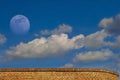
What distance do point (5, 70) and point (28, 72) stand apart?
7.41 feet

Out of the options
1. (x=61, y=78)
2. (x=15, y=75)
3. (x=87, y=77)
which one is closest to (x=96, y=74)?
(x=87, y=77)

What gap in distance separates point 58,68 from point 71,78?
161cm

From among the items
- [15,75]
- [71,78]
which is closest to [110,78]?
[71,78]

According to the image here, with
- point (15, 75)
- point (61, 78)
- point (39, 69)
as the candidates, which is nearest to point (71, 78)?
point (61, 78)

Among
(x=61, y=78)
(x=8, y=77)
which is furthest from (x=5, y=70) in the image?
(x=61, y=78)

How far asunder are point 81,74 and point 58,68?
2339mm

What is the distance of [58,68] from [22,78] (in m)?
3.64

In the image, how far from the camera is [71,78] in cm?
3322

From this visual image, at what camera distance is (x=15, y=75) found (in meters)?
33.2

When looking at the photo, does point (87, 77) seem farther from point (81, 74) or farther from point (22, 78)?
point (22, 78)

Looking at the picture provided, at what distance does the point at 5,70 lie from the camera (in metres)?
33.3

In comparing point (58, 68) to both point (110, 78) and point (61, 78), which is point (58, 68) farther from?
point (110, 78)

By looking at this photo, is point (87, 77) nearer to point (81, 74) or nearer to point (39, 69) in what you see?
point (81, 74)

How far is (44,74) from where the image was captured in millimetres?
33250
